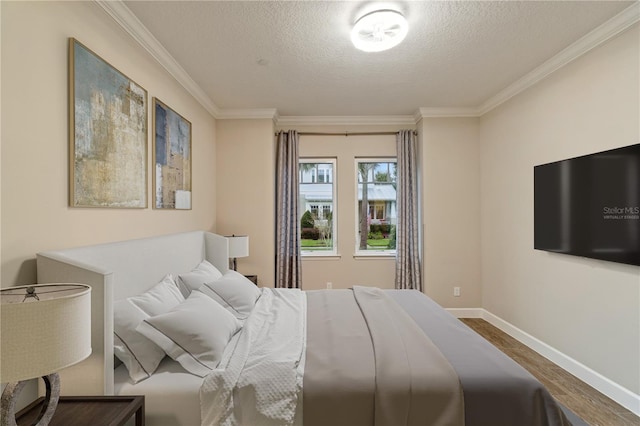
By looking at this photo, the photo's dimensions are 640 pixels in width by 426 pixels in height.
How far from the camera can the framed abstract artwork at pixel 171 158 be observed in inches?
97.9

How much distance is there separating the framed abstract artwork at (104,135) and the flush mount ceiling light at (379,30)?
5.46 feet

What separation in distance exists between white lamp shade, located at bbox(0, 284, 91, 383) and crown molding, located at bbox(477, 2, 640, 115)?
3.47 metres

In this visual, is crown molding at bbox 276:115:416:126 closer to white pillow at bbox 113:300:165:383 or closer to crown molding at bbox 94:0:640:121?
crown molding at bbox 94:0:640:121

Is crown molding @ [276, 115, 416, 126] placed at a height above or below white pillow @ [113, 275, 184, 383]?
above

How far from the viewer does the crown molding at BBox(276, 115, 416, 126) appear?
422cm

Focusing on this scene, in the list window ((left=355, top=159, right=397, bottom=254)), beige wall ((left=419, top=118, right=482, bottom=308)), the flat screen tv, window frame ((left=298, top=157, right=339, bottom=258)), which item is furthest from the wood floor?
window frame ((left=298, top=157, right=339, bottom=258))

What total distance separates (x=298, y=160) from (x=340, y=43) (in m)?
1.99

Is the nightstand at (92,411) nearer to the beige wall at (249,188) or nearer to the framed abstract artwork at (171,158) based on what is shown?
the framed abstract artwork at (171,158)

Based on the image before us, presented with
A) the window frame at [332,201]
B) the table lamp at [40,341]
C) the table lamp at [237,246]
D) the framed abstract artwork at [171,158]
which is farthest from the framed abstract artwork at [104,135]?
the window frame at [332,201]

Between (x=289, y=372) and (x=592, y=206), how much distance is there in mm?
2580

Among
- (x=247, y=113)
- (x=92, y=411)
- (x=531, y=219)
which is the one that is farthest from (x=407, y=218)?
(x=92, y=411)

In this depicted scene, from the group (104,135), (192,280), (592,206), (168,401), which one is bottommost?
(168,401)

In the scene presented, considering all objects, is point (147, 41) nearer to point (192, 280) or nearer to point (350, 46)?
point (350, 46)

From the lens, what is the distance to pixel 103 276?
4.44 feet
